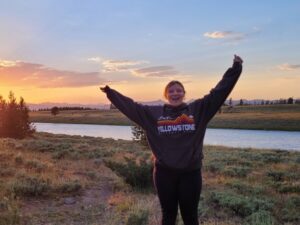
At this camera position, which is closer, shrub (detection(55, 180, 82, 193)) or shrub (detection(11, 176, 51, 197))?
shrub (detection(11, 176, 51, 197))

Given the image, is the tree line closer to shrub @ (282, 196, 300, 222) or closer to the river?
the river

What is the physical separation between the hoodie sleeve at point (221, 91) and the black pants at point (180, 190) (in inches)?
25.7

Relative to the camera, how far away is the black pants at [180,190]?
14.2 feet

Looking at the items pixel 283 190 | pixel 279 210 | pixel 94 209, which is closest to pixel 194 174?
pixel 94 209

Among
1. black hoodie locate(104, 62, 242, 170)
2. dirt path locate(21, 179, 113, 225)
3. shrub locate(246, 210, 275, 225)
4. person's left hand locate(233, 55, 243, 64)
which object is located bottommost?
shrub locate(246, 210, 275, 225)

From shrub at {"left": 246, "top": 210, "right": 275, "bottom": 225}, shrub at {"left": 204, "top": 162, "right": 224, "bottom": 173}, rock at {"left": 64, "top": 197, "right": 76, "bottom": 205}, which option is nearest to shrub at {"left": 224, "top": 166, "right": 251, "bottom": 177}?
shrub at {"left": 204, "top": 162, "right": 224, "bottom": 173}

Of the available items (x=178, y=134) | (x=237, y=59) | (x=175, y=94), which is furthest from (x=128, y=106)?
(x=237, y=59)

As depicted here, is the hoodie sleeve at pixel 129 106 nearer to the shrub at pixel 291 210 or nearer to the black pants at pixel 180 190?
the black pants at pixel 180 190

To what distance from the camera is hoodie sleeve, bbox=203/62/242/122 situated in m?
4.47

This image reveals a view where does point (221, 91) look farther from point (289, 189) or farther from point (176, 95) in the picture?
point (289, 189)

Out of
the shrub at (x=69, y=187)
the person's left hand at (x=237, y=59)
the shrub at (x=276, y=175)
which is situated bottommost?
the shrub at (x=276, y=175)

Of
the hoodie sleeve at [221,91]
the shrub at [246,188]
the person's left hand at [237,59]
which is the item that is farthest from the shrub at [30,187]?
the person's left hand at [237,59]

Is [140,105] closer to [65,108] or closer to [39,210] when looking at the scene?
[39,210]

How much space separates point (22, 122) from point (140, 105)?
26.7m
